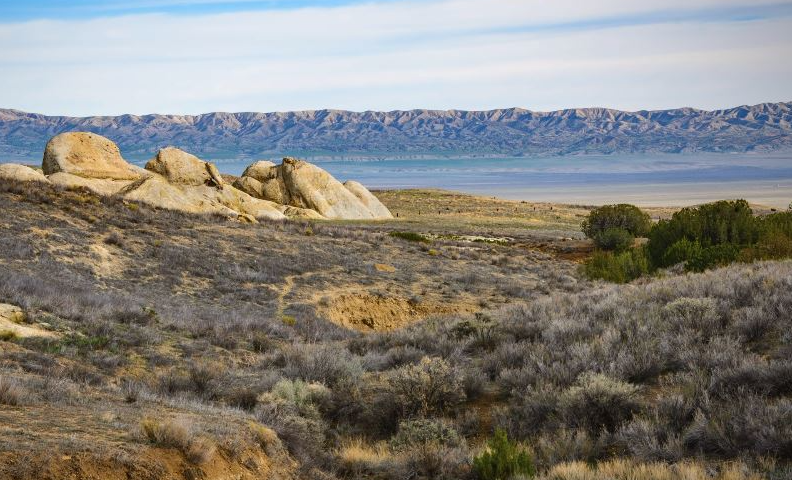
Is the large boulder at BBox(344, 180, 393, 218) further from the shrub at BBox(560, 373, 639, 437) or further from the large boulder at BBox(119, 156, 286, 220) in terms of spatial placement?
the shrub at BBox(560, 373, 639, 437)

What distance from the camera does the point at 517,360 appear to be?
9875 mm

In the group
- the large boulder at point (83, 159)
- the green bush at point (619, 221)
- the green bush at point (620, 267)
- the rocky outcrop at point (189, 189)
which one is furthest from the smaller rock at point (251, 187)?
the green bush at point (620, 267)

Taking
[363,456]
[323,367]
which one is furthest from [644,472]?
[323,367]

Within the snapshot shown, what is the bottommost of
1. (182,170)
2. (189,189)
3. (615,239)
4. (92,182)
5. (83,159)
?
(615,239)

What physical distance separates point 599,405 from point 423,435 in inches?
77.0

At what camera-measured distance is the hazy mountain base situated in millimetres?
6016

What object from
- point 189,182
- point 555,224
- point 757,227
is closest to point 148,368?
point 757,227

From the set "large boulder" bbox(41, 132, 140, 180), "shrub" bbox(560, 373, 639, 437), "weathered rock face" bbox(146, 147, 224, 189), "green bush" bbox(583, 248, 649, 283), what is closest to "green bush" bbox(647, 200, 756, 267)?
"green bush" bbox(583, 248, 649, 283)

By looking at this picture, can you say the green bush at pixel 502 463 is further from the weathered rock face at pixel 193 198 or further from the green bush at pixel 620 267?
the weathered rock face at pixel 193 198

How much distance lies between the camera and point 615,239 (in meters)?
36.0

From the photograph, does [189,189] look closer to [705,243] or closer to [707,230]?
[707,230]

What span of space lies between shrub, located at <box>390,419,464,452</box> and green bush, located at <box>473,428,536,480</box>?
100 centimetres

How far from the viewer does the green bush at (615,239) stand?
3541 cm

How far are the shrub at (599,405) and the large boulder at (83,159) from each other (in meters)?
44.6
